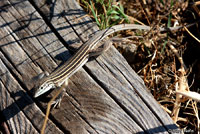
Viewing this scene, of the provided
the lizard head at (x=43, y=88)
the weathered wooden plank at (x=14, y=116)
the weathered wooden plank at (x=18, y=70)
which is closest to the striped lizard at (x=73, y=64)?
the lizard head at (x=43, y=88)


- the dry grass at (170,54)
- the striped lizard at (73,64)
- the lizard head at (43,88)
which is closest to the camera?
the lizard head at (43,88)

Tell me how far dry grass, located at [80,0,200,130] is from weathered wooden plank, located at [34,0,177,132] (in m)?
0.84

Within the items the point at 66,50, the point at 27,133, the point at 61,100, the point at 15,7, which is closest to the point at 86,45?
the point at 66,50

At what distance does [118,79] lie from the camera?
2.71 metres

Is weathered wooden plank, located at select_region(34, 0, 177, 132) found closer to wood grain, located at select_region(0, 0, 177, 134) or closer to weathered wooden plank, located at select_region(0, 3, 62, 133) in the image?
wood grain, located at select_region(0, 0, 177, 134)

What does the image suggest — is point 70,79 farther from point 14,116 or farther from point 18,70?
point 14,116

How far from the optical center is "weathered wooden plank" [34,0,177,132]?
255cm

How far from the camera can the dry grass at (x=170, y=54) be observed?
3.53m

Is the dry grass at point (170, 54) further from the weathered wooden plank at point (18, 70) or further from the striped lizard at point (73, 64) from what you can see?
the weathered wooden plank at point (18, 70)

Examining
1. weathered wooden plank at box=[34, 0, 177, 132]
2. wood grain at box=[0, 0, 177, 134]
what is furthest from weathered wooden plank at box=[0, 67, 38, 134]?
weathered wooden plank at box=[34, 0, 177, 132]

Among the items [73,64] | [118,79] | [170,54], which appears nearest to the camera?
[118,79]

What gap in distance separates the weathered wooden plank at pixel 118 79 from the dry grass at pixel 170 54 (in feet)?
2.76

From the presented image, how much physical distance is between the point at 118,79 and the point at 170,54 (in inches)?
63.4

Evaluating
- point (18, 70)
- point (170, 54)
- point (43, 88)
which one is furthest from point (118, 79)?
point (170, 54)
